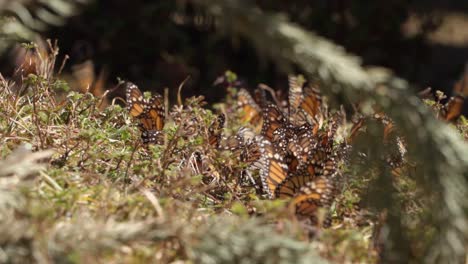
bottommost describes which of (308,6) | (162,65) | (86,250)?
(86,250)

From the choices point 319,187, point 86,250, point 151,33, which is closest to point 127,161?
point 319,187

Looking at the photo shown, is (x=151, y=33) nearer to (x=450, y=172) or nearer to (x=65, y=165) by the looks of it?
(x=65, y=165)

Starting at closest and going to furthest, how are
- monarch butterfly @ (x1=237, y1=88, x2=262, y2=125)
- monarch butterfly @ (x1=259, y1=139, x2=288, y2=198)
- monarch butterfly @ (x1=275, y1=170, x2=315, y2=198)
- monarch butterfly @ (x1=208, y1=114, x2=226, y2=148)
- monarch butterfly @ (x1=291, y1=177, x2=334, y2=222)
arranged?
monarch butterfly @ (x1=291, y1=177, x2=334, y2=222), monarch butterfly @ (x1=275, y1=170, x2=315, y2=198), monarch butterfly @ (x1=259, y1=139, x2=288, y2=198), monarch butterfly @ (x1=208, y1=114, x2=226, y2=148), monarch butterfly @ (x1=237, y1=88, x2=262, y2=125)

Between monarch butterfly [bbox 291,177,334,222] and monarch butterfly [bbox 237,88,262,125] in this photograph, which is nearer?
monarch butterfly [bbox 291,177,334,222]

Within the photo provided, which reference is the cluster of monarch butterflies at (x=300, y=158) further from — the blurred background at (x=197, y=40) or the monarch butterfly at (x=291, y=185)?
the blurred background at (x=197, y=40)

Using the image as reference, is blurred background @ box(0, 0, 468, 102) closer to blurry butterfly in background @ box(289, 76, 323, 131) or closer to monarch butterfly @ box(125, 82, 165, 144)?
blurry butterfly in background @ box(289, 76, 323, 131)

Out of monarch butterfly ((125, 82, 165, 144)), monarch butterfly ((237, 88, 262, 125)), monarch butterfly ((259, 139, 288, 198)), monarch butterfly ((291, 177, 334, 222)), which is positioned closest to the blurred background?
monarch butterfly ((237, 88, 262, 125))

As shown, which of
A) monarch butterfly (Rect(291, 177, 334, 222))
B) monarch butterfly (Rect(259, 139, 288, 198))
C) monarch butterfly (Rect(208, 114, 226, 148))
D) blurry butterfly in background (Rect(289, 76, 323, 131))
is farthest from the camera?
blurry butterfly in background (Rect(289, 76, 323, 131))
